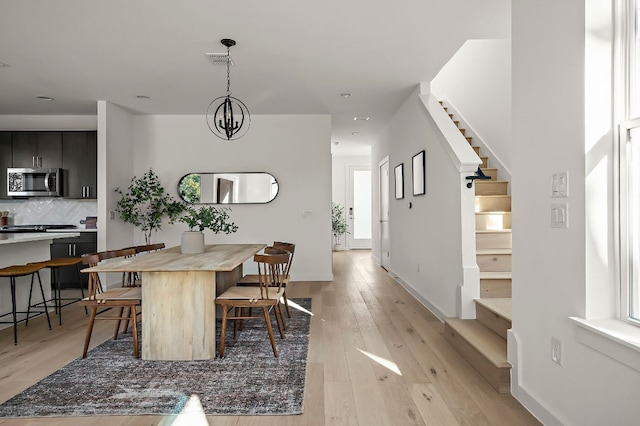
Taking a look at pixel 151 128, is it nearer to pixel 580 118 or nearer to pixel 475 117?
pixel 475 117

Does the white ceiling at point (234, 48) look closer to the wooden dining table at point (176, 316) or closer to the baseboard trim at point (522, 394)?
the wooden dining table at point (176, 316)

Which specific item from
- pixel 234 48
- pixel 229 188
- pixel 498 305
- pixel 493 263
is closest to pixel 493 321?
pixel 498 305

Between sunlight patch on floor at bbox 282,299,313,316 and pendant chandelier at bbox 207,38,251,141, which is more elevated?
pendant chandelier at bbox 207,38,251,141

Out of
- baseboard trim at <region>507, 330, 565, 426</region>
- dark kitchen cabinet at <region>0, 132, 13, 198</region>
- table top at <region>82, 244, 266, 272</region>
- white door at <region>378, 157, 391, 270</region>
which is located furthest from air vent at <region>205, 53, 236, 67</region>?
dark kitchen cabinet at <region>0, 132, 13, 198</region>

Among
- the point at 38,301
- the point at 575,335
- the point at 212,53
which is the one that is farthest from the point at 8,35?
the point at 575,335

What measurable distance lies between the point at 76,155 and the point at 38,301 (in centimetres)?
255

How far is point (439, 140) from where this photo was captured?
4285 mm

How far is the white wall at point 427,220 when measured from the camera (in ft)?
13.0

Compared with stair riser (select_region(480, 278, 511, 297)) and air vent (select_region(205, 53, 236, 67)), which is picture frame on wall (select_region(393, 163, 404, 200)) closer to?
stair riser (select_region(480, 278, 511, 297))

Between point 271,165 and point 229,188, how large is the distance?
0.75m

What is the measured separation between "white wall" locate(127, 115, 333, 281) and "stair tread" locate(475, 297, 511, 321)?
10.7ft

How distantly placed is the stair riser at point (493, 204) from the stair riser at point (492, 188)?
0.67 ft

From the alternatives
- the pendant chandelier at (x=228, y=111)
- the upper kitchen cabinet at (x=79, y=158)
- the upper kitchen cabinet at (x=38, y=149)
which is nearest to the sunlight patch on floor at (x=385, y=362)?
the pendant chandelier at (x=228, y=111)

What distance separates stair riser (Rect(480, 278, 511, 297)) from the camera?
145 inches
